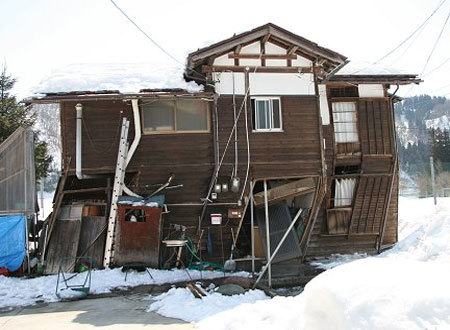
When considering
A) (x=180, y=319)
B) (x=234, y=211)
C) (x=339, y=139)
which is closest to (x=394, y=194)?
(x=339, y=139)

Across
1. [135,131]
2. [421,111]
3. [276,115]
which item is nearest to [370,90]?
[276,115]

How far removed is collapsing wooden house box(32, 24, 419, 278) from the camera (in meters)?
13.2

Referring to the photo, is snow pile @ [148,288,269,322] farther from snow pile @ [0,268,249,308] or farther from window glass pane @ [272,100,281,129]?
window glass pane @ [272,100,281,129]

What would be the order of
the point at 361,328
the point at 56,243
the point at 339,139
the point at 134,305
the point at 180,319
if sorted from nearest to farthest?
the point at 361,328
the point at 180,319
the point at 134,305
the point at 56,243
the point at 339,139

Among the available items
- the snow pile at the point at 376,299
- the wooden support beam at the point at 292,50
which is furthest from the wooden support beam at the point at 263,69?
the snow pile at the point at 376,299

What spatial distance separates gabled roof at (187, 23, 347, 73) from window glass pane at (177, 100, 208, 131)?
4.18ft

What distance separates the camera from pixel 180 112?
547 inches

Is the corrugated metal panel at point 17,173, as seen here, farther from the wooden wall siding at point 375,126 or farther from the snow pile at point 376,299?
the wooden wall siding at point 375,126

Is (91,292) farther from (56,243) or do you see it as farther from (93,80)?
(93,80)

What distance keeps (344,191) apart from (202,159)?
6.15 m

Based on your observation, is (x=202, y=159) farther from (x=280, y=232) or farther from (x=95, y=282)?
Answer: (x=95, y=282)

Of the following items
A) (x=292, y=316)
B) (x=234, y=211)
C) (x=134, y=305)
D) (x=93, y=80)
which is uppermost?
(x=93, y=80)

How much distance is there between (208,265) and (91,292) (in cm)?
390

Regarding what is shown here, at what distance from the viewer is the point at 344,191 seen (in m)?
16.5
